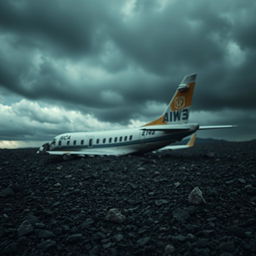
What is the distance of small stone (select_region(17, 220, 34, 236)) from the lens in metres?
3.19

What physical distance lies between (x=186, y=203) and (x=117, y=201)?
181 cm

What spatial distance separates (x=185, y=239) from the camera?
2816mm

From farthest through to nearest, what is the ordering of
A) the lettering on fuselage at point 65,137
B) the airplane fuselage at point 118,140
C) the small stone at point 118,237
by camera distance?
the lettering on fuselage at point 65,137, the airplane fuselage at point 118,140, the small stone at point 118,237

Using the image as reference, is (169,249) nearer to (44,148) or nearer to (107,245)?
(107,245)

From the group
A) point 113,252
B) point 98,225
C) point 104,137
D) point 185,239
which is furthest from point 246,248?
point 104,137

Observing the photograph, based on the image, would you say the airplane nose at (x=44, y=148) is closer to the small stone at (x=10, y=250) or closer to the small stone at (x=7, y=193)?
the small stone at (x=7, y=193)

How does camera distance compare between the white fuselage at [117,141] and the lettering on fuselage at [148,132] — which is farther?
the lettering on fuselage at [148,132]

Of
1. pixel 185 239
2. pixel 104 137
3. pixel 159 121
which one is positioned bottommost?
pixel 185 239

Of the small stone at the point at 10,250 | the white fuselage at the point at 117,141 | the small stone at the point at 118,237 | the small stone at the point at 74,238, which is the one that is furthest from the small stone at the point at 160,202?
the white fuselage at the point at 117,141

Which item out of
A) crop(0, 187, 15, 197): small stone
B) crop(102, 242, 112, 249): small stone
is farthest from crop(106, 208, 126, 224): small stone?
crop(0, 187, 15, 197): small stone

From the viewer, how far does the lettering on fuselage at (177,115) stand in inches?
572

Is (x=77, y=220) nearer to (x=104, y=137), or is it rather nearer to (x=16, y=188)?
(x=16, y=188)

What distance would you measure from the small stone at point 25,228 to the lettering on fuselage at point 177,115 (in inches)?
528

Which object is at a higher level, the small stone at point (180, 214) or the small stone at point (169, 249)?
the small stone at point (180, 214)
